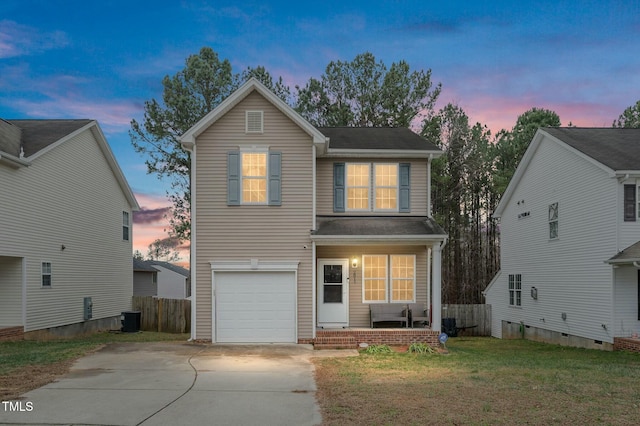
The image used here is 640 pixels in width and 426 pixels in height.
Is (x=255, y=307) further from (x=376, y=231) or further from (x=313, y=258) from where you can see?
(x=376, y=231)

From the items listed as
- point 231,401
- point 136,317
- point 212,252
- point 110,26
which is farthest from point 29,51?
point 231,401

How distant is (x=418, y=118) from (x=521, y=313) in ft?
45.5

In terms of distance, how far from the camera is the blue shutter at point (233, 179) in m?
15.2

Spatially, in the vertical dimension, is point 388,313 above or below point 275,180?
below

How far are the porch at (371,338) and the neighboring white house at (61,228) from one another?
9.54 m

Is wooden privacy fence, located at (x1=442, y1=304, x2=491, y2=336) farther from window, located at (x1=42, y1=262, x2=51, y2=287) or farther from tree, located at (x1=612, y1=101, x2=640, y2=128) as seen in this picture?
window, located at (x1=42, y1=262, x2=51, y2=287)

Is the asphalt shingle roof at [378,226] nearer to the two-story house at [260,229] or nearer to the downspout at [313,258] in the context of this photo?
the two-story house at [260,229]

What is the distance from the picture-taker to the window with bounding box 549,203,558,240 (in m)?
19.1

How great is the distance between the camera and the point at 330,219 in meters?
16.3

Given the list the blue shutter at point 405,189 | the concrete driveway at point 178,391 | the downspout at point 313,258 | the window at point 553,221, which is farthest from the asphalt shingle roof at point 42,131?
the window at point 553,221

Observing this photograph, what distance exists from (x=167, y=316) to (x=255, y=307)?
362 inches

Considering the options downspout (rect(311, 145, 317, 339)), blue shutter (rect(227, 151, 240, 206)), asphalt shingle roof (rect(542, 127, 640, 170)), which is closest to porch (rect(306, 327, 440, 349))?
downspout (rect(311, 145, 317, 339))

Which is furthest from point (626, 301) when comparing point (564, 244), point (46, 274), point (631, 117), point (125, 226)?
point (631, 117)

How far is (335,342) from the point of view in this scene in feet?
48.1
